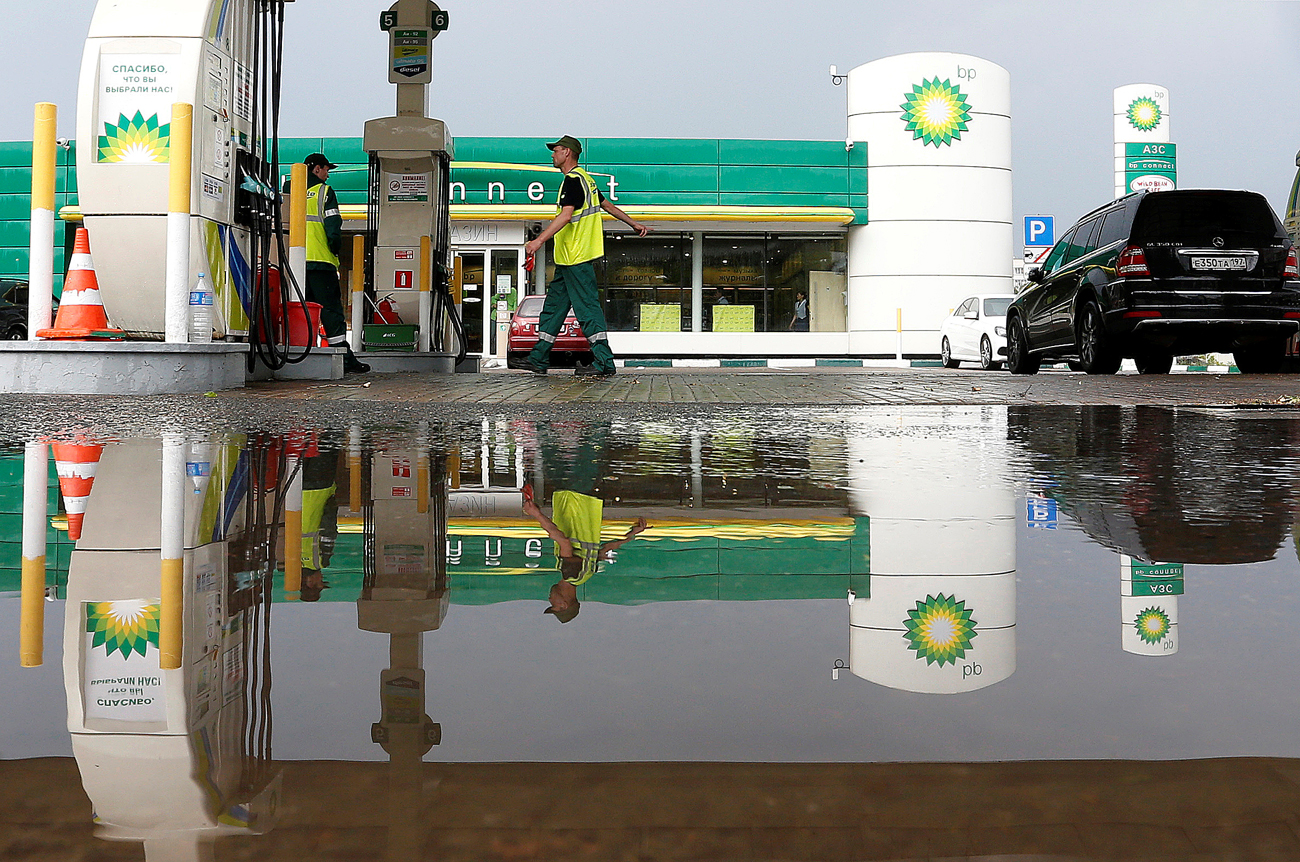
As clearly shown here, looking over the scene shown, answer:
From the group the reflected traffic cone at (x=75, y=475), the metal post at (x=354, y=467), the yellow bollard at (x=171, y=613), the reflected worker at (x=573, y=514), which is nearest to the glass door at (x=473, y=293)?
the metal post at (x=354, y=467)

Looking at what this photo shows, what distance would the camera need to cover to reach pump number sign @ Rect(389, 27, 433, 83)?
15422 mm

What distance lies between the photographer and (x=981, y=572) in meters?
2.38

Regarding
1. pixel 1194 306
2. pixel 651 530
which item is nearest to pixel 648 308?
pixel 1194 306

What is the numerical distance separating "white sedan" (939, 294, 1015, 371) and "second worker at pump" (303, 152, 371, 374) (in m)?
12.6

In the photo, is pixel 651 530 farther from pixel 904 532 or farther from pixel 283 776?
pixel 283 776

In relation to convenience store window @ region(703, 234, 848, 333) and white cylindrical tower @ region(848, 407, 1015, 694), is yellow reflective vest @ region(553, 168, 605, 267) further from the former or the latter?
convenience store window @ region(703, 234, 848, 333)

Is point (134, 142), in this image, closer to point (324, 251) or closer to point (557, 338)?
point (324, 251)

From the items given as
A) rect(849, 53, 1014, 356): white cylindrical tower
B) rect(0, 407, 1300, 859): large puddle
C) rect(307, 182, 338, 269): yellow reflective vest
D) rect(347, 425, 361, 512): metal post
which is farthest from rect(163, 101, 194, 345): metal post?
rect(849, 53, 1014, 356): white cylindrical tower

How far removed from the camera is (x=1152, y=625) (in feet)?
6.43

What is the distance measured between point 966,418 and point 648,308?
25011mm

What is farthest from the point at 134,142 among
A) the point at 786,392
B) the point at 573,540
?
the point at 573,540

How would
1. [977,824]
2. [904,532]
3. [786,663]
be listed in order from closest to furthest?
[977,824] < [786,663] < [904,532]

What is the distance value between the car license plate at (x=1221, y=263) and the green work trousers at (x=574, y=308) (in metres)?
6.14

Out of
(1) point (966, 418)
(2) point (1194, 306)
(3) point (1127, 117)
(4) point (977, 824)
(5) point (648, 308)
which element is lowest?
(4) point (977, 824)
